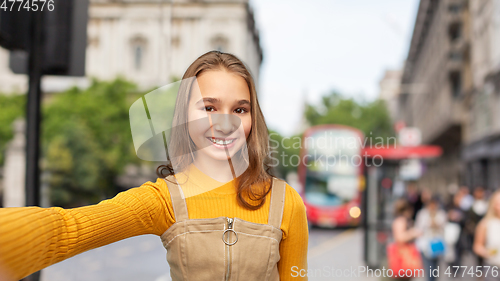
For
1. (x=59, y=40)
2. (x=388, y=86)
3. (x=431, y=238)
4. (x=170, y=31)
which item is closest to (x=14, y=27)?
(x=59, y=40)

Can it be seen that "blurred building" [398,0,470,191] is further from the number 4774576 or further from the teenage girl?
the teenage girl

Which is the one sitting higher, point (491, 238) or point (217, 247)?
point (217, 247)

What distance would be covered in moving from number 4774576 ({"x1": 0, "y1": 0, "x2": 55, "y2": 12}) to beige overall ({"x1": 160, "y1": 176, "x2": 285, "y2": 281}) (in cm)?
109

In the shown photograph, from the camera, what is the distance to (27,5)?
1.67 m

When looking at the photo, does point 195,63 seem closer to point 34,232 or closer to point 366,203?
point 34,232

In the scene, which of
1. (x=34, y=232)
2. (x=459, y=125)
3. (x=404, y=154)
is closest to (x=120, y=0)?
(x=34, y=232)

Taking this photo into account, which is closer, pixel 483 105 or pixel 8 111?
pixel 483 105

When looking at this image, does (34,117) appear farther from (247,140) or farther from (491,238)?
(491,238)

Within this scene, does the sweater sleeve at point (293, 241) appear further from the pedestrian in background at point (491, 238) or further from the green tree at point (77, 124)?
the green tree at point (77, 124)

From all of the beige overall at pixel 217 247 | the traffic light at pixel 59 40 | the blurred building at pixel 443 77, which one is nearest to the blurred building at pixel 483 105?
the blurred building at pixel 443 77

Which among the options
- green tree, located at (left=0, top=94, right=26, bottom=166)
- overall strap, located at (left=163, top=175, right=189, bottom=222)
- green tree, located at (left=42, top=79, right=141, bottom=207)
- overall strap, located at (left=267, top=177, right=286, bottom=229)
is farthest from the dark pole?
green tree, located at (left=0, top=94, right=26, bottom=166)

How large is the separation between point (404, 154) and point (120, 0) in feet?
18.9

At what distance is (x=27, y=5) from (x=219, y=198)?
1174mm

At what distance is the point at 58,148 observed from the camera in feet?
59.0
